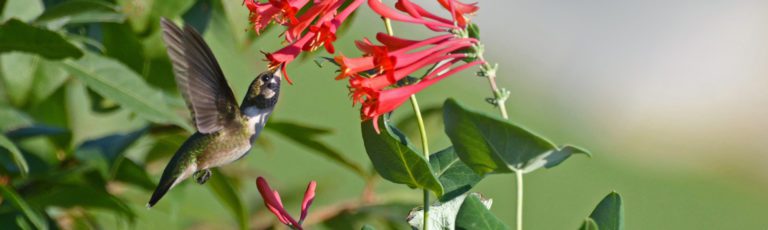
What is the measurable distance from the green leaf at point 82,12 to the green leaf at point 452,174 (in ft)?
2.50

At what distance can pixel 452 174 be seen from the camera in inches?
62.4

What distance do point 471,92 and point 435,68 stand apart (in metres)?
9.78

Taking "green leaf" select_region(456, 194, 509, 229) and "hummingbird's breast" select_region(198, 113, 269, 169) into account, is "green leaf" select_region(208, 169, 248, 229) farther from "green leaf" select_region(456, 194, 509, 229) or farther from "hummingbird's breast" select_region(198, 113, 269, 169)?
"green leaf" select_region(456, 194, 509, 229)

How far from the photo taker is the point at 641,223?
838cm

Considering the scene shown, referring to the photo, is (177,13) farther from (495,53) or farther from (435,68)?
(495,53)

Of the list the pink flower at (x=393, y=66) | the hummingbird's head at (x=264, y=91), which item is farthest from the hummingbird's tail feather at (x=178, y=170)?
the pink flower at (x=393, y=66)

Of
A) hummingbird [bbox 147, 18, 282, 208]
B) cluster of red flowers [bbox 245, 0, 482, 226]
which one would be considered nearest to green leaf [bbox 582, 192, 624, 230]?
cluster of red flowers [bbox 245, 0, 482, 226]

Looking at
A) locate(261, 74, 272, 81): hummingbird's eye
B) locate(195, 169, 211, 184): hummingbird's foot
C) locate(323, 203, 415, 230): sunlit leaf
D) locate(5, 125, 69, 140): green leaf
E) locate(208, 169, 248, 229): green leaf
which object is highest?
locate(261, 74, 272, 81): hummingbird's eye

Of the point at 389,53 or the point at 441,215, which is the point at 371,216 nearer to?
the point at 441,215

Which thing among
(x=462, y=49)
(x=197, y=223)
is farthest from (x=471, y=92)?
(x=462, y=49)

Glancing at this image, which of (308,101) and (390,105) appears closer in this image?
(390,105)

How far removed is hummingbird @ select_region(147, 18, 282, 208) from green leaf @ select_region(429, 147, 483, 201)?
0.36 meters

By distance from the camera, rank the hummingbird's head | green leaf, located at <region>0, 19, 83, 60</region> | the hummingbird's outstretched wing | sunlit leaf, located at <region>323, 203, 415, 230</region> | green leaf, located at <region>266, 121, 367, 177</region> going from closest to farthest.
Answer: the hummingbird's outstretched wing → the hummingbird's head → green leaf, located at <region>0, 19, 83, 60</region> → green leaf, located at <region>266, 121, 367, 177</region> → sunlit leaf, located at <region>323, 203, 415, 230</region>

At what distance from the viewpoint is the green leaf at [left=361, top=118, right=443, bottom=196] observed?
145cm
